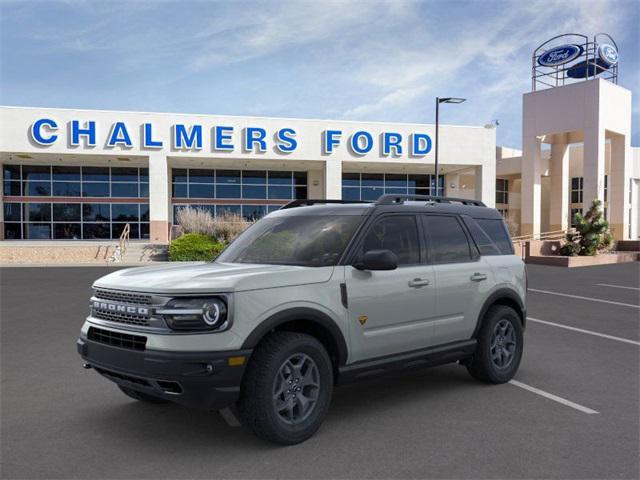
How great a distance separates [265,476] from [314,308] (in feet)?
4.19

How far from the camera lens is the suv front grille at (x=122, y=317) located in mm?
4152

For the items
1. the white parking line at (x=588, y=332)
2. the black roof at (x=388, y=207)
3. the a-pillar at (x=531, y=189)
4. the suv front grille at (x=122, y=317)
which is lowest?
the white parking line at (x=588, y=332)

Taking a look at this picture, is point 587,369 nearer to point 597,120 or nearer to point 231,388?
point 231,388

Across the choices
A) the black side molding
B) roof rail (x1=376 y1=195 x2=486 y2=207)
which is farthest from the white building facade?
the black side molding

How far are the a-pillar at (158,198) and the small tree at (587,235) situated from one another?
2179 cm

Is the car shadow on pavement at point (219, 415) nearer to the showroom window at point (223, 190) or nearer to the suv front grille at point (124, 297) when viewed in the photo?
the suv front grille at point (124, 297)

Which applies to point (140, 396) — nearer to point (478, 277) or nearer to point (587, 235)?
point (478, 277)

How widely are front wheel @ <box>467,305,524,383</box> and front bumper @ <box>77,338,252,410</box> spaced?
2.92 meters

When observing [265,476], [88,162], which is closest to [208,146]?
[88,162]

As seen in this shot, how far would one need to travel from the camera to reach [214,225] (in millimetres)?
27000

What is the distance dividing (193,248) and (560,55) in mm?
26899

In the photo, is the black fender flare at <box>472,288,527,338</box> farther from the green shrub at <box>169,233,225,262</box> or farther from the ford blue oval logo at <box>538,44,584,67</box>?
the ford blue oval logo at <box>538,44,584,67</box>

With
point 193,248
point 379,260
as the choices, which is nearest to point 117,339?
point 379,260

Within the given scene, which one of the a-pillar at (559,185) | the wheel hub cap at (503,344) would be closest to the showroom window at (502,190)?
the a-pillar at (559,185)
